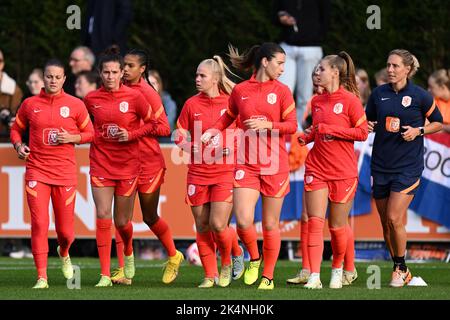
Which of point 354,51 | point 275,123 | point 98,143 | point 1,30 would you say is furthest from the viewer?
point 1,30

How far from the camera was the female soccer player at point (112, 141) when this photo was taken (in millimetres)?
13984

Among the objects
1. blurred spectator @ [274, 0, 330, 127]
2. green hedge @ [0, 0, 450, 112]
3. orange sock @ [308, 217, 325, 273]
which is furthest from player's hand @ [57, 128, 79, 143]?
green hedge @ [0, 0, 450, 112]

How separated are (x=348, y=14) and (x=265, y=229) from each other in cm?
741

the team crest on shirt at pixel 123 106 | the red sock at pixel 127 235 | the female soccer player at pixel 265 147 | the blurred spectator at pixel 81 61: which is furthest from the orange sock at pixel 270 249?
the blurred spectator at pixel 81 61

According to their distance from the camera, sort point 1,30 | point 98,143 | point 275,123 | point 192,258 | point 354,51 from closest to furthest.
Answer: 1. point 275,123
2. point 98,143
3. point 192,258
4. point 354,51
5. point 1,30

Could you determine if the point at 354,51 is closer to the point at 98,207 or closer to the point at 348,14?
the point at 348,14

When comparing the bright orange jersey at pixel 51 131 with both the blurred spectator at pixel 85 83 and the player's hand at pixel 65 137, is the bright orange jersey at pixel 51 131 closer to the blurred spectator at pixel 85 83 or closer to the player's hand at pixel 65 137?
the player's hand at pixel 65 137

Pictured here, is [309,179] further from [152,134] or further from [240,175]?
[152,134]

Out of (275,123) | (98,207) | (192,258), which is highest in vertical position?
(275,123)

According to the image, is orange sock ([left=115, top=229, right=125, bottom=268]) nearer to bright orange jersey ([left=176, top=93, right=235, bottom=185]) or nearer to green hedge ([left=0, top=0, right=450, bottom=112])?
bright orange jersey ([left=176, top=93, right=235, bottom=185])

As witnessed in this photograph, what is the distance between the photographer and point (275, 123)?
13.2 metres

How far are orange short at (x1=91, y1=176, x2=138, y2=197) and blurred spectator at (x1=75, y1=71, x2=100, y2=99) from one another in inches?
141

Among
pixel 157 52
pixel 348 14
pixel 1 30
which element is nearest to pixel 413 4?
pixel 348 14

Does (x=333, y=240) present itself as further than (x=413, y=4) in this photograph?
No
